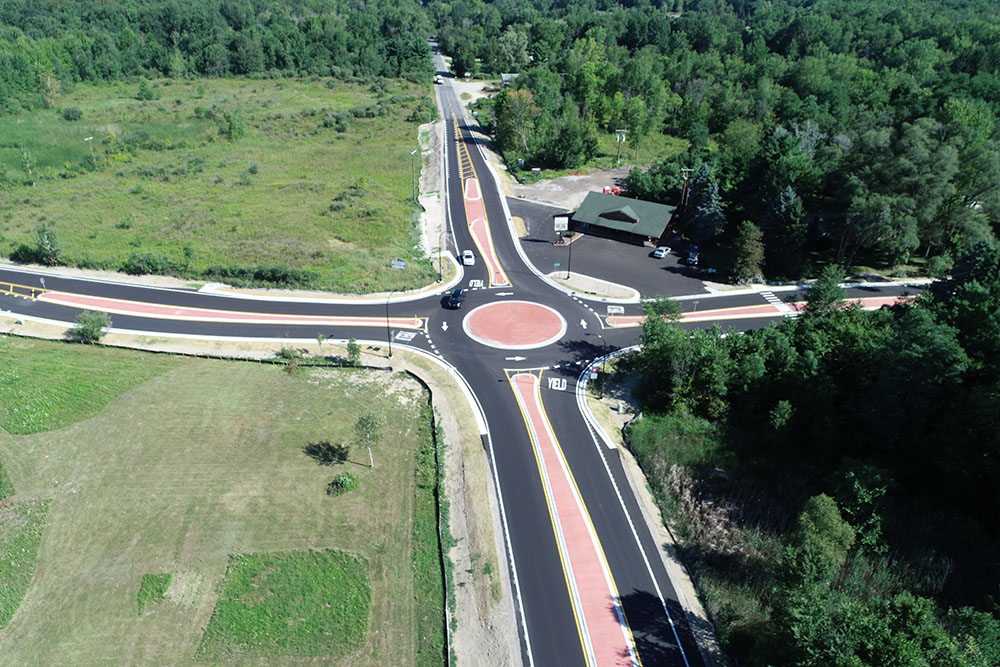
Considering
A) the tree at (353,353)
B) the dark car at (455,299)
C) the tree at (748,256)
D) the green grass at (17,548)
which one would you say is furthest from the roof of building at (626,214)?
the green grass at (17,548)

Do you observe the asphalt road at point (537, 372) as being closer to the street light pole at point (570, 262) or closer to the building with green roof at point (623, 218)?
the street light pole at point (570, 262)

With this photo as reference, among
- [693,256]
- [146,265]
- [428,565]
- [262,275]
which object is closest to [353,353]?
[262,275]

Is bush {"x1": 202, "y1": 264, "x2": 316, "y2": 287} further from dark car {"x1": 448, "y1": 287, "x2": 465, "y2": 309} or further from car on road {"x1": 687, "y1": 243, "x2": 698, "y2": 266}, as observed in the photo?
car on road {"x1": 687, "y1": 243, "x2": 698, "y2": 266}

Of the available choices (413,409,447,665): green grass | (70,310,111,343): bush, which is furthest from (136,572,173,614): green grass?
(70,310,111,343): bush

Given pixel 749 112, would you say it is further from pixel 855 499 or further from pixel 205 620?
pixel 205 620

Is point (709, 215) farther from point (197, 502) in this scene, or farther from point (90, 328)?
point (90, 328)

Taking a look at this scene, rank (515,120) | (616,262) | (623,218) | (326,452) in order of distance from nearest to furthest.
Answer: (326,452) < (616,262) < (623,218) < (515,120)
